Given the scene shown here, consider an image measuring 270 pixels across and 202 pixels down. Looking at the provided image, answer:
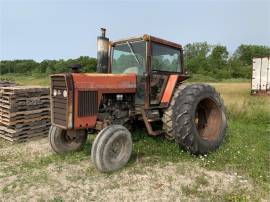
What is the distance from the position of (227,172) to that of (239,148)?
1374mm

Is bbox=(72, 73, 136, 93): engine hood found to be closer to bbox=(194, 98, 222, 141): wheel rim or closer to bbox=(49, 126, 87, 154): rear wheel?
bbox=(49, 126, 87, 154): rear wheel

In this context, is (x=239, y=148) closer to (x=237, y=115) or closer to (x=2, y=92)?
Result: (x=237, y=115)

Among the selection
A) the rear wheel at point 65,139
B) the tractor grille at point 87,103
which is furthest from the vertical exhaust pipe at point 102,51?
the rear wheel at point 65,139

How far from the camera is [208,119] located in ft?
20.8

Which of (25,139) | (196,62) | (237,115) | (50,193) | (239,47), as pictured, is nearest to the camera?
(50,193)

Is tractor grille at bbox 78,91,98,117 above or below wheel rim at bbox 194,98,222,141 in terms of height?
above

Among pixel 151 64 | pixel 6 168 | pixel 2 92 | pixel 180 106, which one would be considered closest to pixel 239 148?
pixel 180 106

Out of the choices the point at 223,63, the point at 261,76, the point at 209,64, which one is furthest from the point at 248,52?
the point at 261,76

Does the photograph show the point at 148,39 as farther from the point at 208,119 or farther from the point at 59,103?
the point at 208,119

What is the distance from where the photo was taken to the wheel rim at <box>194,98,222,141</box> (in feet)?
20.1

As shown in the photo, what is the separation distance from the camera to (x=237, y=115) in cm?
953

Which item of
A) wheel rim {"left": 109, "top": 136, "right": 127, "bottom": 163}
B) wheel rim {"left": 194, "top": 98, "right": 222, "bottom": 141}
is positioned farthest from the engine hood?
wheel rim {"left": 194, "top": 98, "right": 222, "bottom": 141}

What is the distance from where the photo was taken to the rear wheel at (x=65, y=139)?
18.4 ft

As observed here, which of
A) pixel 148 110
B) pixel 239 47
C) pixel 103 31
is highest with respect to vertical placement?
pixel 239 47
